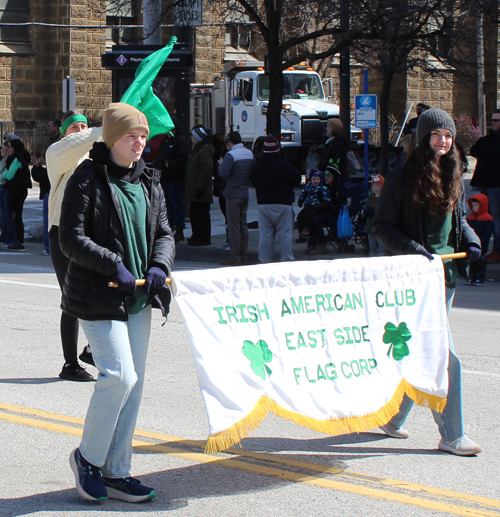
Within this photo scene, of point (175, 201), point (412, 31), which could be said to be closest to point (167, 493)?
point (175, 201)

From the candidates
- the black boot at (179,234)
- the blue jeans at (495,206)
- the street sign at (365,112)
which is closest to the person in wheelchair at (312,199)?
the blue jeans at (495,206)

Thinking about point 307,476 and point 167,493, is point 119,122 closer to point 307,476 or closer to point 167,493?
point 167,493

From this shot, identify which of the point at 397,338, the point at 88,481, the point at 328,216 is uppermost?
the point at 328,216

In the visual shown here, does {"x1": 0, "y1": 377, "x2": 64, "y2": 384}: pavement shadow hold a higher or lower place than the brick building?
lower

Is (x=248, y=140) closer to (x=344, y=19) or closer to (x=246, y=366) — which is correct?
(x=344, y=19)

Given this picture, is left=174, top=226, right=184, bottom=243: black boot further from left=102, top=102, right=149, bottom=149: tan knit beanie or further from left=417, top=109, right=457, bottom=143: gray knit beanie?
left=102, top=102, right=149, bottom=149: tan knit beanie

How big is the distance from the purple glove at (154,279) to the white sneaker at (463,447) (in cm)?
193

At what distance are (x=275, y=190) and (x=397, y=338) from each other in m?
7.87

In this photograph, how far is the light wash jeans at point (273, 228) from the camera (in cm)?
1248

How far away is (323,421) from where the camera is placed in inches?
170

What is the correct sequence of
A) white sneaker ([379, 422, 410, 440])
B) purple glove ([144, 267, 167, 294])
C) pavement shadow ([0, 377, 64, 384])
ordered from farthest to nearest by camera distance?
1. pavement shadow ([0, 377, 64, 384])
2. white sneaker ([379, 422, 410, 440])
3. purple glove ([144, 267, 167, 294])

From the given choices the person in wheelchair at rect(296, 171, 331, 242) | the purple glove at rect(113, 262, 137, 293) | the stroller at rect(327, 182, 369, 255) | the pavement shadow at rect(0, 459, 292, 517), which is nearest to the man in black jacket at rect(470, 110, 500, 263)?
the stroller at rect(327, 182, 369, 255)

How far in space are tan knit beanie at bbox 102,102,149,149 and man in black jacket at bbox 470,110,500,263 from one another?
30.0ft

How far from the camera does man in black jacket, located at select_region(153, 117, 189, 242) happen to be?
1501 cm
